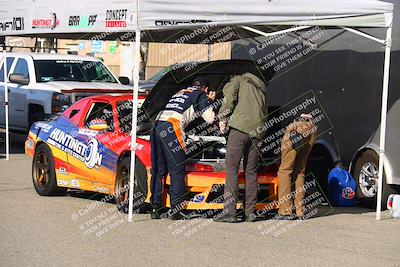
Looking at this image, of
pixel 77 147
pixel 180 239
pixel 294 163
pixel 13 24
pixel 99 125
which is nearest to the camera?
pixel 180 239

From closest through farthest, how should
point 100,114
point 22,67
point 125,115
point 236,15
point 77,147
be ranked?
point 236,15, point 125,115, point 77,147, point 100,114, point 22,67

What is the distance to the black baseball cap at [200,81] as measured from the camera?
1043 cm

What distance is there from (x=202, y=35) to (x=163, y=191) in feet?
12.7

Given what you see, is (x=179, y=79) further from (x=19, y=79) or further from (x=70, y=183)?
(x=19, y=79)

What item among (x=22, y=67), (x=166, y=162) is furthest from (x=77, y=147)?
(x=22, y=67)

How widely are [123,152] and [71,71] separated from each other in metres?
7.79

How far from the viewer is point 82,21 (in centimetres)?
1076

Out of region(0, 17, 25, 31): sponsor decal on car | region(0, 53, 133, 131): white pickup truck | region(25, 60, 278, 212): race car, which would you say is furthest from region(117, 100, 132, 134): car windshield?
region(0, 53, 133, 131): white pickup truck

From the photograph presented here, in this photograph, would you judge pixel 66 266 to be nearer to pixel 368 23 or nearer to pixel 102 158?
pixel 102 158

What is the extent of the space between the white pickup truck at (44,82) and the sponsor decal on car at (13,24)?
11.8ft

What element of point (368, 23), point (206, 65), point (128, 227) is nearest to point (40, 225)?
point (128, 227)

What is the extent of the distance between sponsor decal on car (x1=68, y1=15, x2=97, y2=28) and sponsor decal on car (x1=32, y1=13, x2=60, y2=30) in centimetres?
39

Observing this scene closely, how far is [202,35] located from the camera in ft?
43.2

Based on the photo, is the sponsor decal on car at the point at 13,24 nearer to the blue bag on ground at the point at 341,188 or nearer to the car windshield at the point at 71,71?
the car windshield at the point at 71,71
